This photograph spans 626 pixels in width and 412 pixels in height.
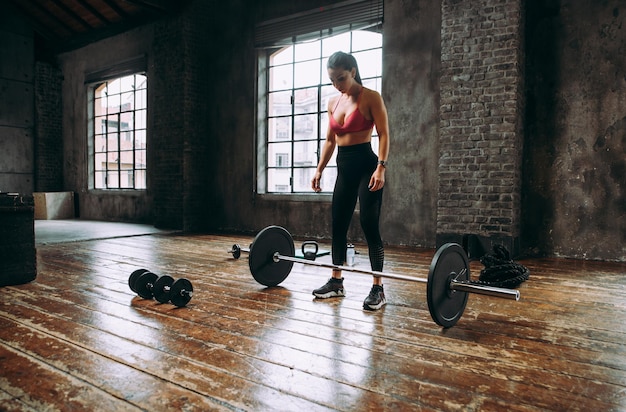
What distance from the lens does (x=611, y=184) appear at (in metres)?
4.43

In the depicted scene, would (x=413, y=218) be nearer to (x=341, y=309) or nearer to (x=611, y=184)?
(x=611, y=184)

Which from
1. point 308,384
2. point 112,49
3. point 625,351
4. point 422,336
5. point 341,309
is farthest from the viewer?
point 112,49

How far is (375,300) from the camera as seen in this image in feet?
8.68

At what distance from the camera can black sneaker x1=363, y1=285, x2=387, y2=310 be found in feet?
8.57

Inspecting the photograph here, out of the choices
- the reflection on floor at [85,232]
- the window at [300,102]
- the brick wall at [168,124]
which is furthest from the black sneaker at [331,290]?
the brick wall at [168,124]

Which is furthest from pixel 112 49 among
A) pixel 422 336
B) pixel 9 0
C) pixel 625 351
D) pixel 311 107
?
pixel 625 351

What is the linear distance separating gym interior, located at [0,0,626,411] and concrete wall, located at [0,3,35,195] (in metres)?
0.04

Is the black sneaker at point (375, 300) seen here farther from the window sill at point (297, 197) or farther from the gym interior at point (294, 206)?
the window sill at point (297, 197)

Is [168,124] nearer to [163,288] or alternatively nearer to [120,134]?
[120,134]

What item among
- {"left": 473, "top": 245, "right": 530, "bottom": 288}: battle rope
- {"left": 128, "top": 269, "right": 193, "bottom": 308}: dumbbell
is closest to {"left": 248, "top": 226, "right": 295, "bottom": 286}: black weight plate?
{"left": 128, "top": 269, "right": 193, "bottom": 308}: dumbbell

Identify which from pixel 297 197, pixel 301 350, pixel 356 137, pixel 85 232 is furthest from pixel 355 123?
pixel 85 232

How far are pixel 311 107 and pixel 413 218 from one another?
2157 millimetres

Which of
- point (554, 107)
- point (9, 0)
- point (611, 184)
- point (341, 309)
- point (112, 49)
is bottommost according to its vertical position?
point (341, 309)

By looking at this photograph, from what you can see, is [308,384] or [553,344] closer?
[308,384]
